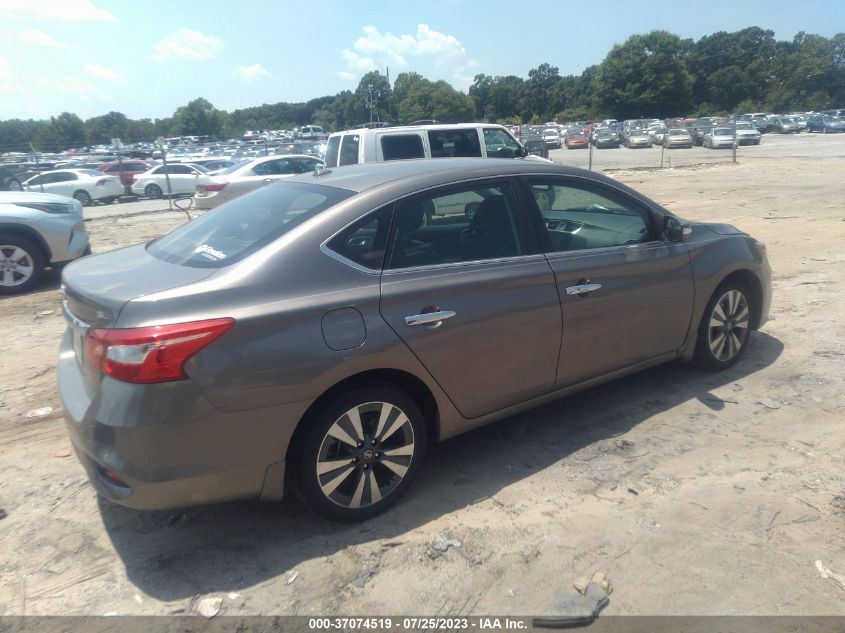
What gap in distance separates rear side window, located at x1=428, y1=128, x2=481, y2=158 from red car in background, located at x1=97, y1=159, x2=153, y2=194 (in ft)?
61.6

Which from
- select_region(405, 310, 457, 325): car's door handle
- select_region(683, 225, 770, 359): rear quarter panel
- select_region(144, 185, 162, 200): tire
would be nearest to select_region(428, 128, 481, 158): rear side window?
select_region(683, 225, 770, 359): rear quarter panel

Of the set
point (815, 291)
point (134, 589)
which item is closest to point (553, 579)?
point (134, 589)

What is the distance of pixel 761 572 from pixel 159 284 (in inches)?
116

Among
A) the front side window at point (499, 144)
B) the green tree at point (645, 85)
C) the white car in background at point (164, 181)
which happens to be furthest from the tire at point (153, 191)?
the green tree at point (645, 85)

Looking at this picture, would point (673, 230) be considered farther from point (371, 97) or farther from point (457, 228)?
point (371, 97)

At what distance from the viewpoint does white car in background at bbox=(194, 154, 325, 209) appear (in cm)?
1390

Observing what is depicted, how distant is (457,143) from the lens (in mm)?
11742

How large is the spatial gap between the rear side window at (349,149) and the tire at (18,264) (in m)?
5.04

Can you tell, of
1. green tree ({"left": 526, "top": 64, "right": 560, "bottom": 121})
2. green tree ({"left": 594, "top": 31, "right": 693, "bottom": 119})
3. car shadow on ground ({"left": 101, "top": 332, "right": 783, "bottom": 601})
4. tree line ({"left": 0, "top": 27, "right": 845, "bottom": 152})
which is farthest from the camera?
green tree ({"left": 526, "top": 64, "right": 560, "bottom": 121})

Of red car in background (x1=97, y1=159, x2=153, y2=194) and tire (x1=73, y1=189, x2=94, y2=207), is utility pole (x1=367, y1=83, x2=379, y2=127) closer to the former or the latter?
red car in background (x1=97, y1=159, x2=153, y2=194)

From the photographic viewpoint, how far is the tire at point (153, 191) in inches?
976

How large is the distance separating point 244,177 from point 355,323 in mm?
12935

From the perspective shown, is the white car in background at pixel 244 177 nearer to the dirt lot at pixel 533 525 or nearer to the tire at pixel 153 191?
the dirt lot at pixel 533 525

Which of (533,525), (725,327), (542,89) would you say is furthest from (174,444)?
(542,89)
